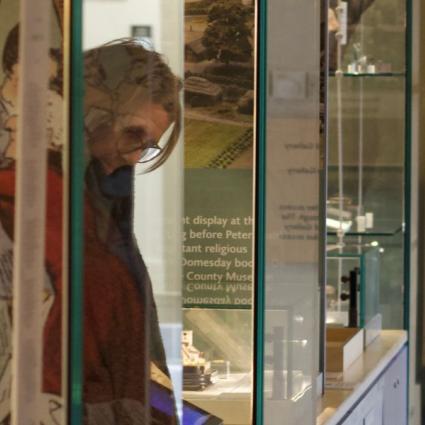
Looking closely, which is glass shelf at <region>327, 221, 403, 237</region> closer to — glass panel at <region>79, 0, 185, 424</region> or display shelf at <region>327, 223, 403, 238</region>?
display shelf at <region>327, 223, 403, 238</region>

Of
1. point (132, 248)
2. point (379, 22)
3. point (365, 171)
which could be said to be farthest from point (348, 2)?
point (132, 248)

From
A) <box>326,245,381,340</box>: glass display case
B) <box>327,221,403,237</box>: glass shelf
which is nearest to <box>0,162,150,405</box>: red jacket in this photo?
<box>326,245,381,340</box>: glass display case

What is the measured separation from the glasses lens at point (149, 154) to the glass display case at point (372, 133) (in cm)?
310

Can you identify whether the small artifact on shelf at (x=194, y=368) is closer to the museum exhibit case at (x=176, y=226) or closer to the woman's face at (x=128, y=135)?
the museum exhibit case at (x=176, y=226)

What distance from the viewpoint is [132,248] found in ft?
4.48

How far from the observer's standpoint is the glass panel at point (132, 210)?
125 cm

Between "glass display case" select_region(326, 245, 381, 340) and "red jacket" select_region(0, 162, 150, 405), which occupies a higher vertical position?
"red jacket" select_region(0, 162, 150, 405)

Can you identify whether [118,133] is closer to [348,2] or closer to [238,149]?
[238,149]

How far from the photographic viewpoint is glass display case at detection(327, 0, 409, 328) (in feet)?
15.3

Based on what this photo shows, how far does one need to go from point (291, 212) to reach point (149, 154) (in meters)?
0.92

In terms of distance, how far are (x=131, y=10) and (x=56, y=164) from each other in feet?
0.63

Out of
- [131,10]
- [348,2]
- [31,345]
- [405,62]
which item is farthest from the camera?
[405,62]

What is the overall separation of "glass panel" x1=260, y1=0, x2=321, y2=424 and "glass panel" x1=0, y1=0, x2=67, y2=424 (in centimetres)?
99

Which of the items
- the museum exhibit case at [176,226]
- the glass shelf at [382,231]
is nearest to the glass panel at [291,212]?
the museum exhibit case at [176,226]
